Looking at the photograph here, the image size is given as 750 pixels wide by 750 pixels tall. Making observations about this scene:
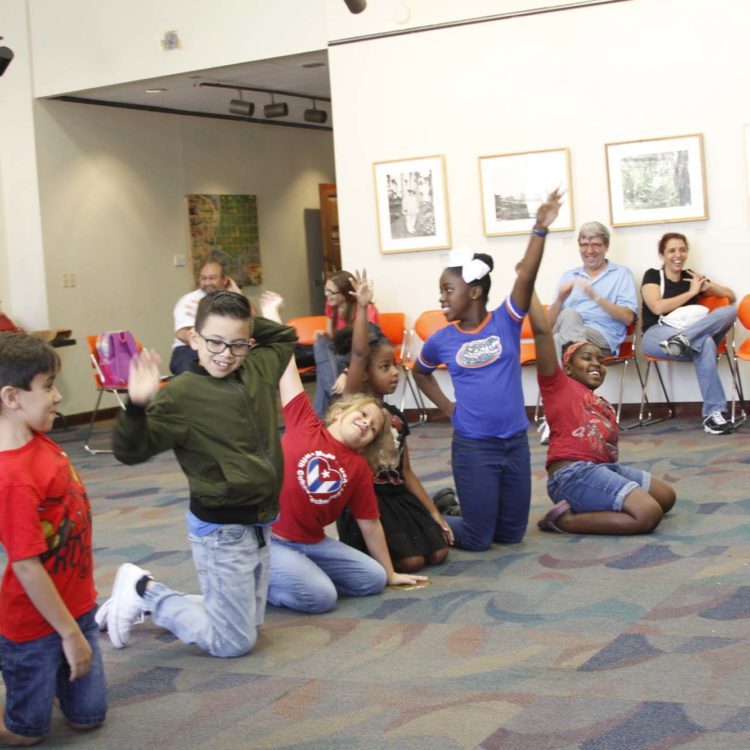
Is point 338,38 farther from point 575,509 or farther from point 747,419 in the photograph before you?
point 575,509

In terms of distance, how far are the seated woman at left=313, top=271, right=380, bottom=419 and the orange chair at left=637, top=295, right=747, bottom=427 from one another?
6.89 ft

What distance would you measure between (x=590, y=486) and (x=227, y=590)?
6.35ft

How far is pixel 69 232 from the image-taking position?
11016 millimetres

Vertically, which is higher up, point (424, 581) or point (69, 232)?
point (69, 232)

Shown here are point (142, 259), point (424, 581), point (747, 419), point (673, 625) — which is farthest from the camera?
point (142, 259)

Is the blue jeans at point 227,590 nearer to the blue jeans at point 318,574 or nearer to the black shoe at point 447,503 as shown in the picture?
the blue jeans at point 318,574

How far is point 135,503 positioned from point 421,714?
387 cm

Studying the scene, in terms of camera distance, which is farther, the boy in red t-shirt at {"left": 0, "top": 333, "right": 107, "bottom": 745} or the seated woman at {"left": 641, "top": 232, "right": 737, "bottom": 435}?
the seated woman at {"left": 641, "top": 232, "right": 737, "bottom": 435}

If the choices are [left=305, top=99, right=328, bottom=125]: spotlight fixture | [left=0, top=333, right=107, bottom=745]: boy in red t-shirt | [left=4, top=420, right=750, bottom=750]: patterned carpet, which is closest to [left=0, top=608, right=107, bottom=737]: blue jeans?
[left=0, top=333, right=107, bottom=745]: boy in red t-shirt

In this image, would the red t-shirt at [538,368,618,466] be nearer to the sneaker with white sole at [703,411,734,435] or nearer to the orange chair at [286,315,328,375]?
the sneaker with white sole at [703,411,734,435]

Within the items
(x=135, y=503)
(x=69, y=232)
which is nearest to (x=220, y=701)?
(x=135, y=503)

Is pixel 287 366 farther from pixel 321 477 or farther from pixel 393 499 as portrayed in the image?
pixel 393 499

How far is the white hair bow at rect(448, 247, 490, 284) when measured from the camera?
4723 millimetres

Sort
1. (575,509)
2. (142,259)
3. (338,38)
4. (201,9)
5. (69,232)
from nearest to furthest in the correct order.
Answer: (575,509) → (338,38) → (201,9) → (69,232) → (142,259)
